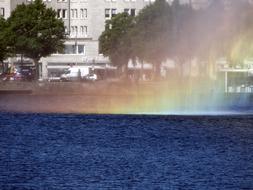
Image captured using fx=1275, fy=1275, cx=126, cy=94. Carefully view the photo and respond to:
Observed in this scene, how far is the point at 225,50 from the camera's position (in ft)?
311

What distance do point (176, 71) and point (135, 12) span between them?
5630 cm

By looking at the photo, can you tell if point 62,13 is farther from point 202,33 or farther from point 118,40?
point 202,33

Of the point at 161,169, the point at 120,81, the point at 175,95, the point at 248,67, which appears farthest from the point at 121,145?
the point at 120,81

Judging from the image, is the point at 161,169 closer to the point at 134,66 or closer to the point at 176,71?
the point at 176,71

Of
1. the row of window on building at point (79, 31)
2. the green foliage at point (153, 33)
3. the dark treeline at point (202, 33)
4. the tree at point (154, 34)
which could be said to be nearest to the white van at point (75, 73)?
the tree at point (154, 34)

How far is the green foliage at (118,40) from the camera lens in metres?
155

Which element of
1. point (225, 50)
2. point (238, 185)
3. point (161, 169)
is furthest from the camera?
point (225, 50)

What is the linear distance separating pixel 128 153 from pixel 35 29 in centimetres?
9480

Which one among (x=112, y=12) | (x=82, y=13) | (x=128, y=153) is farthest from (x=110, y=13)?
(x=128, y=153)

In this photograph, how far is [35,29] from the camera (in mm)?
146250

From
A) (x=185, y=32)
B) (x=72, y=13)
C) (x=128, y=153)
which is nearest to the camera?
(x=128, y=153)

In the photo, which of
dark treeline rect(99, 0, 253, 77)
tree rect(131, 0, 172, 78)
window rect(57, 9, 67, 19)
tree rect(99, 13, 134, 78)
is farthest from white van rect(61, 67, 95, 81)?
dark treeline rect(99, 0, 253, 77)

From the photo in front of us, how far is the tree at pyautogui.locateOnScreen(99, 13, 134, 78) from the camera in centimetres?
15488

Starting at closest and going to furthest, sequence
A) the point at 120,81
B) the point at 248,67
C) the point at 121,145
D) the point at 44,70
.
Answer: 1. the point at 121,145
2. the point at 248,67
3. the point at 120,81
4. the point at 44,70
